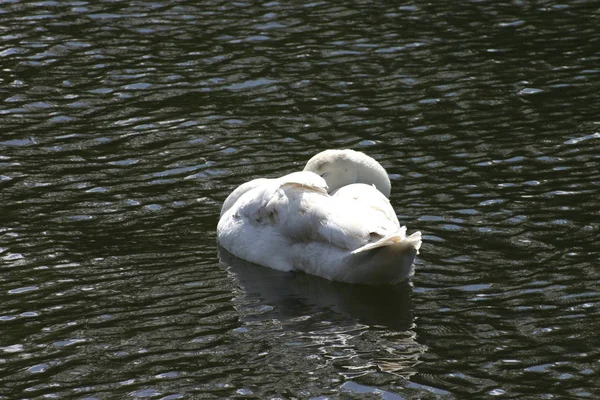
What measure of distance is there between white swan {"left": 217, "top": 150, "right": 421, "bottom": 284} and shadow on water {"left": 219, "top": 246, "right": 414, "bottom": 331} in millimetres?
100

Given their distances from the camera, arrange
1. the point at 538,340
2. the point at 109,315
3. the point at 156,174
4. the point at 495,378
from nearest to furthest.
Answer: the point at 495,378 < the point at 538,340 < the point at 109,315 < the point at 156,174

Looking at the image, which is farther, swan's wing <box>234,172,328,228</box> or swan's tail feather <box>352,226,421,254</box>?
swan's wing <box>234,172,328,228</box>

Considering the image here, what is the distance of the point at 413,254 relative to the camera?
10133 mm

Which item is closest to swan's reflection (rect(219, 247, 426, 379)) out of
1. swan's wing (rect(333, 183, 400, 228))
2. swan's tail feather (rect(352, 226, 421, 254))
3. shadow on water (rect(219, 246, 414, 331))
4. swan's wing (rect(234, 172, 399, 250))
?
shadow on water (rect(219, 246, 414, 331))

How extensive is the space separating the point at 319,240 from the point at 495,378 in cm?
283

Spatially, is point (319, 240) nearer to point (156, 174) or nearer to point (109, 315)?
point (109, 315)

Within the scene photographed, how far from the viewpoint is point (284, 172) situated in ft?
44.2

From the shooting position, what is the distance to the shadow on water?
388 inches

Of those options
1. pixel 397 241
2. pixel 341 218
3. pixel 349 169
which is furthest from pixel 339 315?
pixel 349 169

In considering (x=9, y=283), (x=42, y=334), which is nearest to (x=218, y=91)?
(x=9, y=283)

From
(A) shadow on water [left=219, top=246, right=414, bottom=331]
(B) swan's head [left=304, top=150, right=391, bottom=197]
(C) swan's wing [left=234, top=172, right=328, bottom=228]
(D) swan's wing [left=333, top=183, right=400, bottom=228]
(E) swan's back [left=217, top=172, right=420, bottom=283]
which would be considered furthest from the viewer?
(B) swan's head [left=304, top=150, right=391, bottom=197]

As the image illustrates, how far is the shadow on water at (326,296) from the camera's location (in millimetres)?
9844

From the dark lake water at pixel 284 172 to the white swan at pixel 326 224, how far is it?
0.21 m

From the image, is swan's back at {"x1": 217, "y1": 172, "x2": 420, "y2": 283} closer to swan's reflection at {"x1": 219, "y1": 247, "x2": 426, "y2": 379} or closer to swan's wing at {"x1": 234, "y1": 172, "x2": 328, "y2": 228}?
swan's wing at {"x1": 234, "y1": 172, "x2": 328, "y2": 228}
